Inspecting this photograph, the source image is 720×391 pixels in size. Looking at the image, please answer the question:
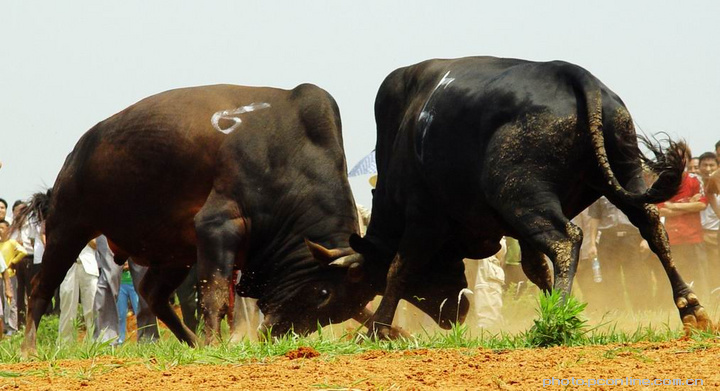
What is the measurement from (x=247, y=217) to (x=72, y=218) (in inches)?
65.5

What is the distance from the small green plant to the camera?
5.75 meters

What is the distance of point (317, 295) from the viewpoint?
8.59 m

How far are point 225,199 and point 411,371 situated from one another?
3.90 metres

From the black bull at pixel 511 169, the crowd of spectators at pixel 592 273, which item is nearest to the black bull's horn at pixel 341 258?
the black bull at pixel 511 169

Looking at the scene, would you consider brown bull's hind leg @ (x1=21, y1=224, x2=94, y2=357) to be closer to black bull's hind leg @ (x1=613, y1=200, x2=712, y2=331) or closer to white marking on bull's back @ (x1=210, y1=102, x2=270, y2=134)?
white marking on bull's back @ (x1=210, y1=102, x2=270, y2=134)

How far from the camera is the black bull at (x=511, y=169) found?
638 centimetres

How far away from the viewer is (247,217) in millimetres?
8562

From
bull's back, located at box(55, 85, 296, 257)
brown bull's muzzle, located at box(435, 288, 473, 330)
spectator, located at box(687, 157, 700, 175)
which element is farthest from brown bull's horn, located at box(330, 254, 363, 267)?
spectator, located at box(687, 157, 700, 175)

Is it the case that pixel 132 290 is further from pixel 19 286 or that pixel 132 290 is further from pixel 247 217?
pixel 247 217

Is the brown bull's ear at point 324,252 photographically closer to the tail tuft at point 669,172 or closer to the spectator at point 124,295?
the tail tuft at point 669,172

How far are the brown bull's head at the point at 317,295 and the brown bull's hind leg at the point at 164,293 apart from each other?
4.30ft

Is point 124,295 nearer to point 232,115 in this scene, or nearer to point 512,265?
point 512,265

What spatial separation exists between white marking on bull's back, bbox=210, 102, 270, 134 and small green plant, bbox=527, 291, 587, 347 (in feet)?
12.0

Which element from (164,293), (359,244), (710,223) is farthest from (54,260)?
(710,223)
